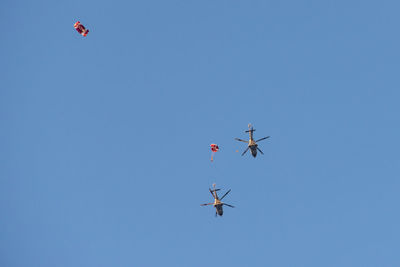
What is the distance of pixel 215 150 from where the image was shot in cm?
16075

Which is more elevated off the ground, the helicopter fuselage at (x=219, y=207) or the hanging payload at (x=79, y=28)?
the hanging payload at (x=79, y=28)

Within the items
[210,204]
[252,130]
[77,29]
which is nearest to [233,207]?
[210,204]

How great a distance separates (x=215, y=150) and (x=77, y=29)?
143ft

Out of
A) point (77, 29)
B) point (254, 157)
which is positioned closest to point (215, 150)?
point (254, 157)

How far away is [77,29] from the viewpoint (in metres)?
167

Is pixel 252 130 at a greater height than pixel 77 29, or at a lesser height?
lesser

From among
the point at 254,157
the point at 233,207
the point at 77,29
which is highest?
the point at 77,29

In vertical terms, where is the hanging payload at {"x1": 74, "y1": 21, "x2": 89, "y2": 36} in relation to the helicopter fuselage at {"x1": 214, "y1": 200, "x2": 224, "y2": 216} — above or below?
above

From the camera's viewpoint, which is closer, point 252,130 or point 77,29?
point 252,130

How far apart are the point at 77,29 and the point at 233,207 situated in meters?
56.1

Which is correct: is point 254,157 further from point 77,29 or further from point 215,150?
point 77,29

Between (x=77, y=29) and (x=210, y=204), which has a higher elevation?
(x=77, y=29)

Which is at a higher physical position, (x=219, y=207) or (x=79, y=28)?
(x=79, y=28)

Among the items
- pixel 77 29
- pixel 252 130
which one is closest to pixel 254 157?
pixel 252 130
